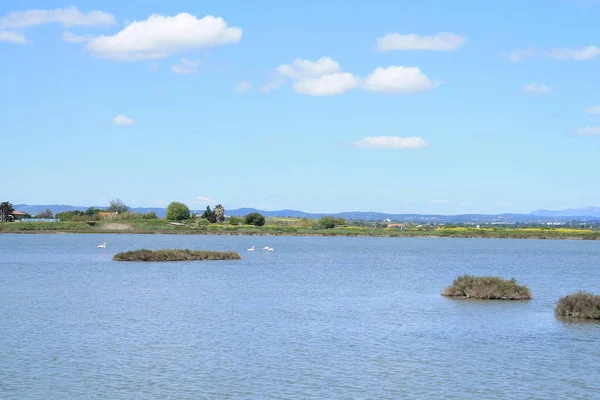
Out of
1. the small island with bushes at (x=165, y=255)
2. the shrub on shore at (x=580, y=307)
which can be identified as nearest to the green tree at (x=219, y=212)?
the small island with bushes at (x=165, y=255)

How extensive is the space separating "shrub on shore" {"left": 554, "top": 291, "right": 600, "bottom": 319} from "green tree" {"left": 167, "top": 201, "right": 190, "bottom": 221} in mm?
146723

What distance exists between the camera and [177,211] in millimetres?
175125

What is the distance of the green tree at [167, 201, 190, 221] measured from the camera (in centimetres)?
17450

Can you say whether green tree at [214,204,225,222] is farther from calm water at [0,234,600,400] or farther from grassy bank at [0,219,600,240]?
calm water at [0,234,600,400]

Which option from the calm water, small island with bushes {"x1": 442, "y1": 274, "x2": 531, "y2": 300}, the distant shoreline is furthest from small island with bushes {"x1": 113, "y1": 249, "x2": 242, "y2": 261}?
the distant shoreline

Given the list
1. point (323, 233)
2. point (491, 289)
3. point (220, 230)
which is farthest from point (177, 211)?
point (491, 289)

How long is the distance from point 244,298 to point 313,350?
48.1ft

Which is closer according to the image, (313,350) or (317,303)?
(313,350)

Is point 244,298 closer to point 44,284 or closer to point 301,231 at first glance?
point 44,284

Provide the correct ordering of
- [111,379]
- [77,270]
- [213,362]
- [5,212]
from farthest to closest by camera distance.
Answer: [5,212] < [77,270] < [213,362] < [111,379]

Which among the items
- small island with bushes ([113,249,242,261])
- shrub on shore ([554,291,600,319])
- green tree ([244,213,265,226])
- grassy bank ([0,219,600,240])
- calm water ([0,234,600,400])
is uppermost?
green tree ([244,213,265,226])

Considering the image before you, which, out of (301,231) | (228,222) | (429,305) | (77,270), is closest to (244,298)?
(429,305)

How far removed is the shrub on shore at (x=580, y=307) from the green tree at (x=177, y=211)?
147 metres

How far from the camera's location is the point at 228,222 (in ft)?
592
